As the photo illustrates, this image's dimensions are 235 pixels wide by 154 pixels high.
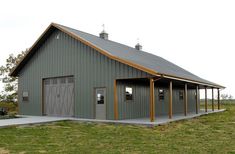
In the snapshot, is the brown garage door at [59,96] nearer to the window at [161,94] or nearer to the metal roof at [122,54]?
the metal roof at [122,54]

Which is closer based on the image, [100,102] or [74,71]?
[100,102]

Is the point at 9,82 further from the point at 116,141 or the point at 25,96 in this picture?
the point at 116,141

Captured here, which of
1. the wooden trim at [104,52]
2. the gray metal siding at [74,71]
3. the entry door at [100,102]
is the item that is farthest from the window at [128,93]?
the wooden trim at [104,52]

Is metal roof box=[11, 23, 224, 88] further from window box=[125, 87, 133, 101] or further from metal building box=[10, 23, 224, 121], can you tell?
window box=[125, 87, 133, 101]

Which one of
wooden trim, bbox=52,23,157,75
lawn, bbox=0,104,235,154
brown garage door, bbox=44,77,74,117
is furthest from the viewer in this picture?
brown garage door, bbox=44,77,74,117

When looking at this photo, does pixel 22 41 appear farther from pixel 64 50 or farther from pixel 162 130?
pixel 162 130

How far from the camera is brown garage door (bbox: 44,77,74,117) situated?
670 inches

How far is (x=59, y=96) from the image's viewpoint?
696 inches

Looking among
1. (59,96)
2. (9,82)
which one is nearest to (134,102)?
(59,96)

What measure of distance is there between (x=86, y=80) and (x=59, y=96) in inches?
104

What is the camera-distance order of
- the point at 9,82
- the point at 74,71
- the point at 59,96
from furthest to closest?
the point at 9,82 < the point at 59,96 < the point at 74,71

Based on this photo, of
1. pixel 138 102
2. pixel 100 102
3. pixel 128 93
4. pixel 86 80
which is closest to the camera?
pixel 100 102

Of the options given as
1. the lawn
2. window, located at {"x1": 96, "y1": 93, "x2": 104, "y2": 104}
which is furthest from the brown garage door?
the lawn

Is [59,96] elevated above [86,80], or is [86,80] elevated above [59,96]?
[86,80]
